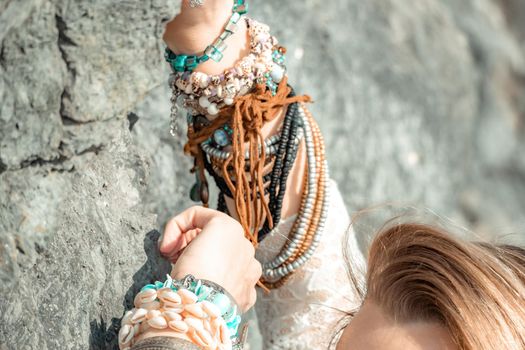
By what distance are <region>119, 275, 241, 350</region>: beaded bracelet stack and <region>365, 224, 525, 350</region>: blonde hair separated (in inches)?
11.7

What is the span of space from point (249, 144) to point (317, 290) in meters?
0.41

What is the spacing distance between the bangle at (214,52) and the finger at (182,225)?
1.01 ft

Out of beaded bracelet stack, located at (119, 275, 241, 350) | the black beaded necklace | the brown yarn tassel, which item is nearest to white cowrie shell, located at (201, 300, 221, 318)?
beaded bracelet stack, located at (119, 275, 241, 350)

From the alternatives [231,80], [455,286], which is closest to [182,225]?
[231,80]

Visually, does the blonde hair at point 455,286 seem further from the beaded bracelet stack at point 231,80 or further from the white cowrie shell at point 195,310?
the beaded bracelet stack at point 231,80

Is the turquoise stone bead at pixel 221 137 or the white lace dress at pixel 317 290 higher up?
the turquoise stone bead at pixel 221 137

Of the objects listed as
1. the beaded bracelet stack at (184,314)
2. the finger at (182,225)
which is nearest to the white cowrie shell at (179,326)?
the beaded bracelet stack at (184,314)

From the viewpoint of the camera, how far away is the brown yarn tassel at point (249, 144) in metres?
1.48

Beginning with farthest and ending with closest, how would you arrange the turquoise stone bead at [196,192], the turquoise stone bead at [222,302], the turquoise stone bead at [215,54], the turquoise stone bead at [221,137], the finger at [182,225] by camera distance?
the turquoise stone bead at [196,192] < the turquoise stone bead at [221,137] < the turquoise stone bead at [215,54] < the finger at [182,225] < the turquoise stone bead at [222,302]

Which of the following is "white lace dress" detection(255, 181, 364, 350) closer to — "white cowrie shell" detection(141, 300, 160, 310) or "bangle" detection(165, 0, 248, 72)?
"bangle" detection(165, 0, 248, 72)

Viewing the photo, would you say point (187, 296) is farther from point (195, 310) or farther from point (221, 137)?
point (221, 137)

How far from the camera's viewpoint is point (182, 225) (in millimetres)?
1293

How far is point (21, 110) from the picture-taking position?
3.23 feet

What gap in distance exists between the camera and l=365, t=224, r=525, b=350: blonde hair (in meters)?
1.06
